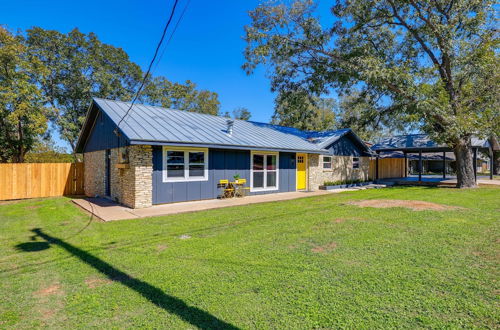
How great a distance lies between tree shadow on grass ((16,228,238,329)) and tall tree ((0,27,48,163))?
13.3 metres

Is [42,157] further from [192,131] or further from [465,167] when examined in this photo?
[465,167]

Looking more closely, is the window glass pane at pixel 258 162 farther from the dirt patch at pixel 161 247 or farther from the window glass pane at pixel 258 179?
the dirt patch at pixel 161 247

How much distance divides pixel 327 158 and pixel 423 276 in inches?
543

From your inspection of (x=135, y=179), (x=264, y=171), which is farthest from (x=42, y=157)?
(x=264, y=171)

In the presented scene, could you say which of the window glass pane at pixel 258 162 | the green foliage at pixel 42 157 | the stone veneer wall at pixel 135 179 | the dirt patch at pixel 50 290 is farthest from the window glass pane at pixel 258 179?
the green foliage at pixel 42 157

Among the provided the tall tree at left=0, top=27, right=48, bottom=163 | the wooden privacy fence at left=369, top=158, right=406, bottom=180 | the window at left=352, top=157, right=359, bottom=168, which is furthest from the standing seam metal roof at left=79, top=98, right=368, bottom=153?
the wooden privacy fence at left=369, top=158, right=406, bottom=180

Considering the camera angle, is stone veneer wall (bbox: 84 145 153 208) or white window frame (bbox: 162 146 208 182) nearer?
stone veneer wall (bbox: 84 145 153 208)

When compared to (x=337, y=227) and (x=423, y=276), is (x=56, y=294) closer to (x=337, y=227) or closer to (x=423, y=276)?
(x=423, y=276)

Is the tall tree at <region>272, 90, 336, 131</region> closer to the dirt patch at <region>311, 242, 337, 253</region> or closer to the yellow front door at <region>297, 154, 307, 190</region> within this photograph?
the yellow front door at <region>297, 154, 307, 190</region>

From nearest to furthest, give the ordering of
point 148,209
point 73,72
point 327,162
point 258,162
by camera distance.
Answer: point 148,209 < point 258,162 < point 327,162 < point 73,72

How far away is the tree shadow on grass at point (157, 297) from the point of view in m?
2.89

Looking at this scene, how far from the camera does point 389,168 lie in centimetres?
2459

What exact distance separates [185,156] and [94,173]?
6.09 m

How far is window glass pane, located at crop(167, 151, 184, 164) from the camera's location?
34.3 ft
